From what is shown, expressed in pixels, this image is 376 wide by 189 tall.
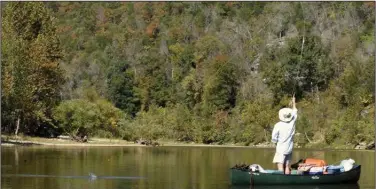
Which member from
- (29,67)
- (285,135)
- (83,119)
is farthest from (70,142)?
(285,135)

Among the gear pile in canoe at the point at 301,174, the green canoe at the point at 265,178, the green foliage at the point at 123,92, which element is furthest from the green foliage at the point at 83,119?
the green canoe at the point at 265,178

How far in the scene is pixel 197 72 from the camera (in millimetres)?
89312

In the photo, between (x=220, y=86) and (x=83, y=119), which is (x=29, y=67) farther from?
(x=220, y=86)

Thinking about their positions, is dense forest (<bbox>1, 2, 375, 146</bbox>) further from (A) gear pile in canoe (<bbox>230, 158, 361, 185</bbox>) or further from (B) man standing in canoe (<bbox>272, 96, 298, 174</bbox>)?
(B) man standing in canoe (<bbox>272, 96, 298, 174</bbox>)

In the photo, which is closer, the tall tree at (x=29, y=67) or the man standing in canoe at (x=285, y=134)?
the man standing in canoe at (x=285, y=134)

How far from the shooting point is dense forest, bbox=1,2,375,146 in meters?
65.6

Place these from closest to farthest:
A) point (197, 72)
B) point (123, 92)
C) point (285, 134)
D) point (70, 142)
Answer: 1. point (285, 134)
2. point (70, 142)
3. point (197, 72)
4. point (123, 92)

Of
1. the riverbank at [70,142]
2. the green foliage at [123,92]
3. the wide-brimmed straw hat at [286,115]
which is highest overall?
the green foliage at [123,92]

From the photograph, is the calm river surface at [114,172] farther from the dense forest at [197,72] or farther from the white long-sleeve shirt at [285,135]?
the dense forest at [197,72]

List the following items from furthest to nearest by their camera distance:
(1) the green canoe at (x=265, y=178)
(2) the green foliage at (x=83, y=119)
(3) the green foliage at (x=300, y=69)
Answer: (3) the green foliage at (x=300, y=69)
(2) the green foliage at (x=83, y=119)
(1) the green canoe at (x=265, y=178)

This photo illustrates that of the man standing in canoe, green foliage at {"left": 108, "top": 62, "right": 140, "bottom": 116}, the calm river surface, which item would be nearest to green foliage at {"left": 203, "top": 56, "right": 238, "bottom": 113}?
green foliage at {"left": 108, "top": 62, "right": 140, "bottom": 116}

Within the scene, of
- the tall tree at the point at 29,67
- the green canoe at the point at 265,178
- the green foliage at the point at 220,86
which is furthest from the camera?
the green foliage at the point at 220,86

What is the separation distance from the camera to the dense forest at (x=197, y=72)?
215 ft

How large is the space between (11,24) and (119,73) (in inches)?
1180
